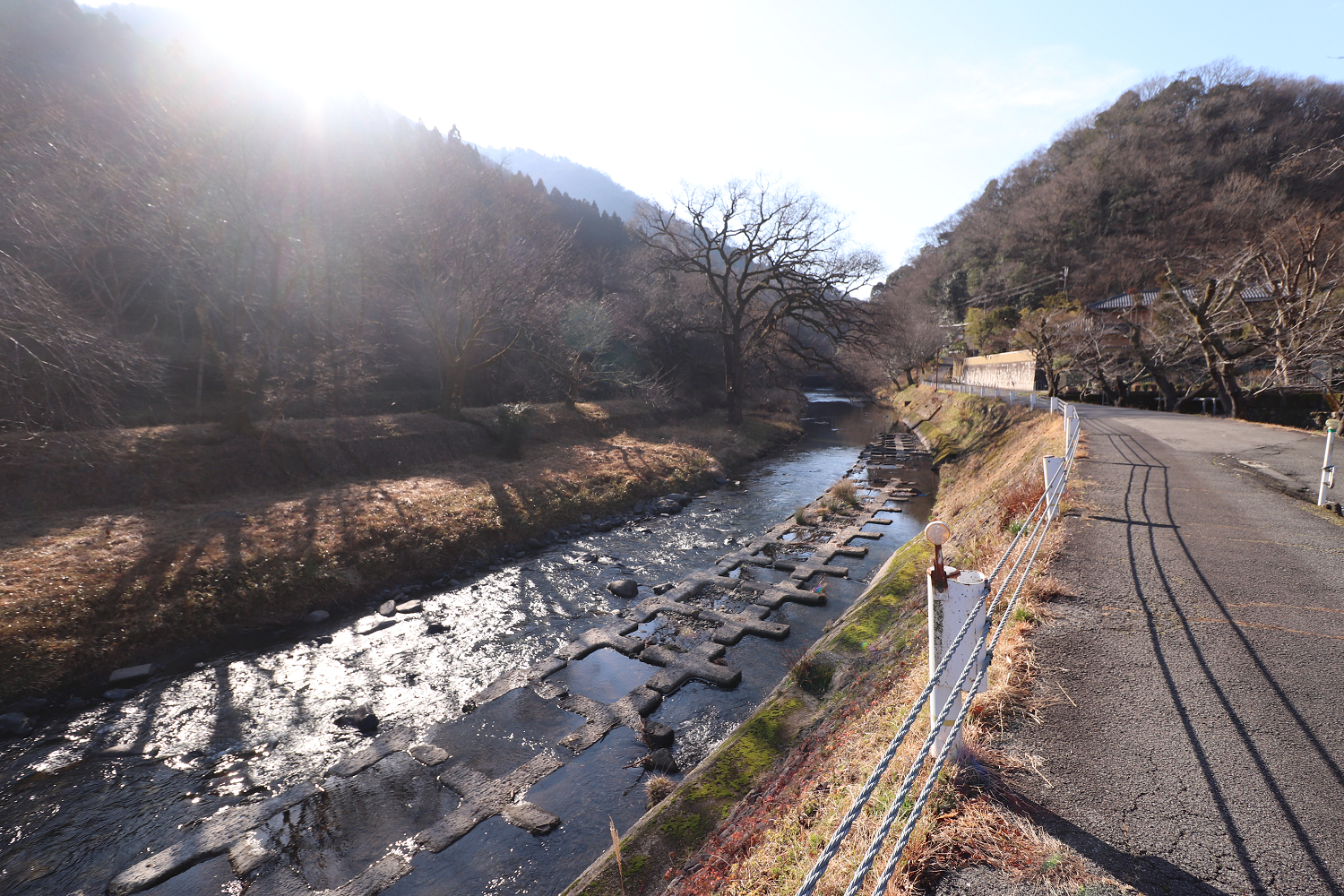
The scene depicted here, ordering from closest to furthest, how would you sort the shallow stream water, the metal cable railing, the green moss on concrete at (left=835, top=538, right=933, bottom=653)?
1. the metal cable railing
2. the shallow stream water
3. the green moss on concrete at (left=835, top=538, right=933, bottom=653)

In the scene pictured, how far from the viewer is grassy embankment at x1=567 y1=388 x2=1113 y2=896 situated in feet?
8.88

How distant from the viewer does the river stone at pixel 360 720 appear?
6613 millimetres

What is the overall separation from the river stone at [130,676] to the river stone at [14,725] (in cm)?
86

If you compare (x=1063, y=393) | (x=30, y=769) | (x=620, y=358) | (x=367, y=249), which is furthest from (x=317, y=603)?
(x=1063, y=393)

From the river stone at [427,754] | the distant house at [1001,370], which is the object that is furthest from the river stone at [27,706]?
the distant house at [1001,370]

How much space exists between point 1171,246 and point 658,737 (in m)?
54.0

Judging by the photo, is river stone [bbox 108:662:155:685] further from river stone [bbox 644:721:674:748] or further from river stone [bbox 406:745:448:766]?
river stone [bbox 644:721:674:748]

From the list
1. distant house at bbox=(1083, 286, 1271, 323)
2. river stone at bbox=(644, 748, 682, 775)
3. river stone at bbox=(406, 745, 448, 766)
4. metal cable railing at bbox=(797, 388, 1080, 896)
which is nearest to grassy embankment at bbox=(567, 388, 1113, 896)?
metal cable railing at bbox=(797, 388, 1080, 896)

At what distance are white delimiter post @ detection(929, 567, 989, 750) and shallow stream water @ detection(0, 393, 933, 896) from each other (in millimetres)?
3508

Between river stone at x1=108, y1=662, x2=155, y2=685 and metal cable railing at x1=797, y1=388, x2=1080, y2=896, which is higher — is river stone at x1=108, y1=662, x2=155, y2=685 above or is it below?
below

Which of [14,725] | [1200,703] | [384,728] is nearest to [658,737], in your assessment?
[384,728]

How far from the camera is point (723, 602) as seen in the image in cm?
1001

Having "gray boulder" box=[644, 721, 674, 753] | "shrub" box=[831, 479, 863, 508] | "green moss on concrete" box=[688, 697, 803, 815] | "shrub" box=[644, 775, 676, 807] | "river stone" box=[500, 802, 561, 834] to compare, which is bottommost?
"river stone" box=[500, 802, 561, 834]

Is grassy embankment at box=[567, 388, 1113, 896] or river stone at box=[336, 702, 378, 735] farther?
river stone at box=[336, 702, 378, 735]
